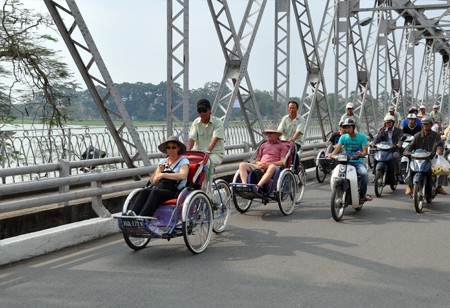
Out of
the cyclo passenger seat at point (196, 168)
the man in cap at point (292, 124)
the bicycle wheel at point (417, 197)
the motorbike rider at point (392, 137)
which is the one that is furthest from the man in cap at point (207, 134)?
the motorbike rider at point (392, 137)

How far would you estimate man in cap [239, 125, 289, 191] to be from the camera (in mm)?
9523

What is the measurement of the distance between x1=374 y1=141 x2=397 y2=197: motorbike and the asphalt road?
10.3 ft

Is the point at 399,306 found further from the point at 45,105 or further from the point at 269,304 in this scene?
the point at 45,105

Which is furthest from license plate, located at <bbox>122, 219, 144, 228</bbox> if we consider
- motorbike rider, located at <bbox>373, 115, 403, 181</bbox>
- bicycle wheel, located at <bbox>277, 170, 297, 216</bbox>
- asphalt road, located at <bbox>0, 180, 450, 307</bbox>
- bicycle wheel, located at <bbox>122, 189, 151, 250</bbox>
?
motorbike rider, located at <bbox>373, 115, 403, 181</bbox>

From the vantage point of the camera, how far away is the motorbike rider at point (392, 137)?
1234 cm

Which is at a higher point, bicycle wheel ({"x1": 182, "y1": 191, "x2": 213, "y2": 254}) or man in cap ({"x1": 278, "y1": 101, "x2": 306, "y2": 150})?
man in cap ({"x1": 278, "y1": 101, "x2": 306, "y2": 150})

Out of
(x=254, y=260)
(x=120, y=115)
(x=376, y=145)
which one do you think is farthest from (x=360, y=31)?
(x=254, y=260)

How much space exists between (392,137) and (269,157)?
12.2 ft

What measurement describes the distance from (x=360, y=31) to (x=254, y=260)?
53.5ft

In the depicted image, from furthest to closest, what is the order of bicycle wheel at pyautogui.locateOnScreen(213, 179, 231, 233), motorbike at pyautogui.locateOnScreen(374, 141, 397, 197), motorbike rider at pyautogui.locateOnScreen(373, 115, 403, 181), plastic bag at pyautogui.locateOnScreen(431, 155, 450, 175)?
motorbike rider at pyautogui.locateOnScreen(373, 115, 403, 181)
motorbike at pyautogui.locateOnScreen(374, 141, 397, 197)
plastic bag at pyautogui.locateOnScreen(431, 155, 450, 175)
bicycle wheel at pyautogui.locateOnScreen(213, 179, 231, 233)

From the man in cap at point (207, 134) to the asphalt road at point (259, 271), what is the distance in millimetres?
1026

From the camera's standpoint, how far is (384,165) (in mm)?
12078

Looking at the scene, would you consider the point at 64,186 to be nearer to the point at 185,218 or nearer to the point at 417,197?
the point at 185,218

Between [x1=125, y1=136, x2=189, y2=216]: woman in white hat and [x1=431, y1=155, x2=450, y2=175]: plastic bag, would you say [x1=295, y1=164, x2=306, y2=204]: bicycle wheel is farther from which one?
[x1=125, y1=136, x2=189, y2=216]: woman in white hat
